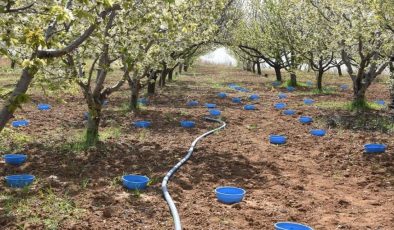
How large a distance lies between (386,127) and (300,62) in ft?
44.5

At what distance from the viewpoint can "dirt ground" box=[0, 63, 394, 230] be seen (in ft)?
17.9

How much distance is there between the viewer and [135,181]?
678 cm

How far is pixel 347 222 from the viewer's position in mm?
5410

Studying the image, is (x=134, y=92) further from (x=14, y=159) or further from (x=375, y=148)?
(x=375, y=148)

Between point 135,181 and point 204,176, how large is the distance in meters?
1.27

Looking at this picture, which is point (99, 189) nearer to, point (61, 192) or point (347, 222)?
point (61, 192)

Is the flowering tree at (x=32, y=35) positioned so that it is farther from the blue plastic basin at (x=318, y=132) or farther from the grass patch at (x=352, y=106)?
the grass patch at (x=352, y=106)

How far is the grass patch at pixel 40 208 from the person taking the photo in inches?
201

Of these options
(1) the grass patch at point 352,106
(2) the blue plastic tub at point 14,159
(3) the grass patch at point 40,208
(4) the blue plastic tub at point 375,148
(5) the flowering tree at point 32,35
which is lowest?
(3) the grass patch at point 40,208

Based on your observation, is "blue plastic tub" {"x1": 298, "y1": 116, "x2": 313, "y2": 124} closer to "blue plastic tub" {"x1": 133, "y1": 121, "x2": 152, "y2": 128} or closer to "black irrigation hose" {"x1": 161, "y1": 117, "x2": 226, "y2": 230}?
"black irrigation hose" {"x1": 161, "y1": 117, "x2": 226, "y2": 230}

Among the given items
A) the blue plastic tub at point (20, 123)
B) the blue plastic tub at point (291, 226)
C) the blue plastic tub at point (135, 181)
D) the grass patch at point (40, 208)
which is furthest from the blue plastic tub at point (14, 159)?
the blue plastic tub at point (291, 226)

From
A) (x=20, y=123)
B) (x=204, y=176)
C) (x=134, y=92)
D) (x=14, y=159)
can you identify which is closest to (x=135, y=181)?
(x=204, y=176)

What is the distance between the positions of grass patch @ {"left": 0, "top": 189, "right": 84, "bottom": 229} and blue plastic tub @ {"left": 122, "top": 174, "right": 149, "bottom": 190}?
95cm

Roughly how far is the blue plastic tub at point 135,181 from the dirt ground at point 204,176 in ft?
0.41
